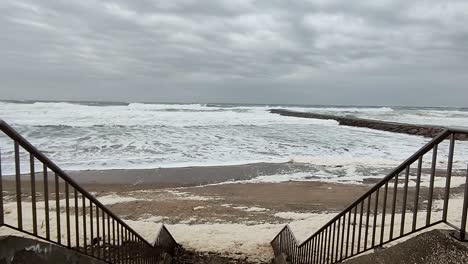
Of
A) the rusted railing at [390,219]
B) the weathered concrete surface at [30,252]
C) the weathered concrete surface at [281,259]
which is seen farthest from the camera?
the weathered concrete surface at [281,259]

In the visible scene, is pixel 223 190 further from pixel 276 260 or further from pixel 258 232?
pixel 276 260

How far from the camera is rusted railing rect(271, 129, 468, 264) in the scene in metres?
2.79

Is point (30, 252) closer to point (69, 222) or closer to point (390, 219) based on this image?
point (69, 222)

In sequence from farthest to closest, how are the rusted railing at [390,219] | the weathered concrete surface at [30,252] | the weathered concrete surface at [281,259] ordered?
1. the weathered concrete surface at [281,259]
2. the rusted railing at [390,219]
3. the weathered concrete surface at [30,252]

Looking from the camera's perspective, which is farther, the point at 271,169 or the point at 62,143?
the point at 62,143

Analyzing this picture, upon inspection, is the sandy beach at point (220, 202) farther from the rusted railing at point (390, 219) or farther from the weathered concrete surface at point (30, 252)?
the weathered concrete surface at point (30, 252)

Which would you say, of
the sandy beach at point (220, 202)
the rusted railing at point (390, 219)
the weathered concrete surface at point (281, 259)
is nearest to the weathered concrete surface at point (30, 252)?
the rusted railing at point (390, 219)

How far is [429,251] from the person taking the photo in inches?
106

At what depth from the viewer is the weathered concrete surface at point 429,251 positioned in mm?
2568

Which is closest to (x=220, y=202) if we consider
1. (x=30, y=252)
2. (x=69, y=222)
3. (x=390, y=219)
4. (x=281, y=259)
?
(x=281, y=259)

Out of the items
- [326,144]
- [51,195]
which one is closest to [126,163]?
[51,195]

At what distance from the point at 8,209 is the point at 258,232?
209 inches

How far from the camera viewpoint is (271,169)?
51.0ft

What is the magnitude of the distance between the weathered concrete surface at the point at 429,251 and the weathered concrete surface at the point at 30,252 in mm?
2591
